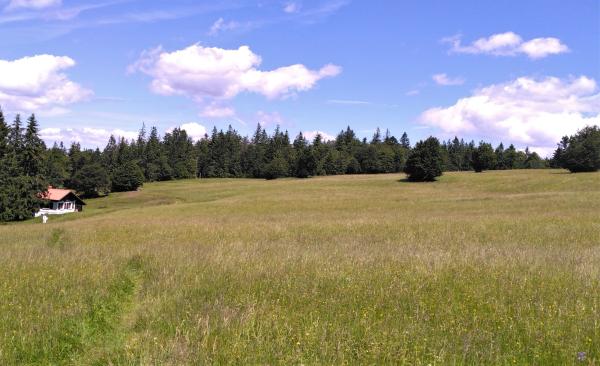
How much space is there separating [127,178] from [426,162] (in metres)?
69.1

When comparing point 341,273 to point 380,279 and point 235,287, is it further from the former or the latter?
point 235,287

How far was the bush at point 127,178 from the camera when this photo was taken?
10650 cm

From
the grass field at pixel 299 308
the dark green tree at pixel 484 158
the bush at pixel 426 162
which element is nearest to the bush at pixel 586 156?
the bush at pixel 426 162

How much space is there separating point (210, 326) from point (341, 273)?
11.0ft

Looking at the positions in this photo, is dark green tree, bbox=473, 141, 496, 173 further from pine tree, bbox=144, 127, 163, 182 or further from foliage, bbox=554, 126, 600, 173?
pine tree, bbox=144, 127, 163, 182

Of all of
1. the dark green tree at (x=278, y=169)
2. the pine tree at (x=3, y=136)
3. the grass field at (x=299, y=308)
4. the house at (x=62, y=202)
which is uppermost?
the pine tree at (x=3, y=136)

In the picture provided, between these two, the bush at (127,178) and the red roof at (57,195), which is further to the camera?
the bush at (127,178)

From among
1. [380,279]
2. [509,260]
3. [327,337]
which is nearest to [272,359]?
[327,337]

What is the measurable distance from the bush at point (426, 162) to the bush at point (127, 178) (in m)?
64.4

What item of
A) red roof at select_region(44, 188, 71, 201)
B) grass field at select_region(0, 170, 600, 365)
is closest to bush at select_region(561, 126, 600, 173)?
grass field at select_region(0, 170, 600, 365)

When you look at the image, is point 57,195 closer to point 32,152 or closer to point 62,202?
point 62,202

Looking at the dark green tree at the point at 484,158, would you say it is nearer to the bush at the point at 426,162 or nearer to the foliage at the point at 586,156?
the foliage at the point at 586,156

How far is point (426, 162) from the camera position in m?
81.6

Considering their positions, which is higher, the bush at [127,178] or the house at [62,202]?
the bush at [127,178]
